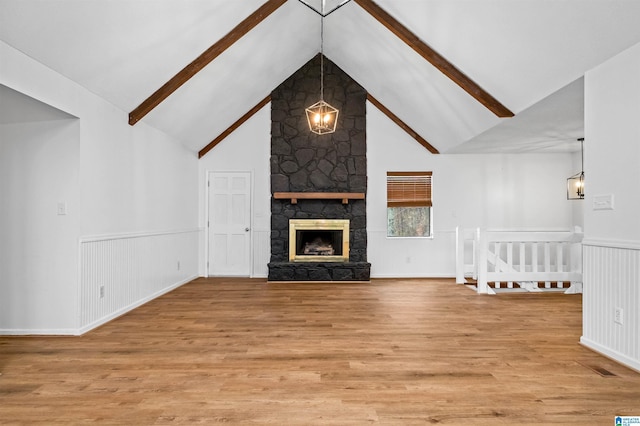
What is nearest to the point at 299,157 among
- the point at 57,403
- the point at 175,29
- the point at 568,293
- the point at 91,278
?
the point at 175,29

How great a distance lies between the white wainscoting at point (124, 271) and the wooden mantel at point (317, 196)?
1752mm

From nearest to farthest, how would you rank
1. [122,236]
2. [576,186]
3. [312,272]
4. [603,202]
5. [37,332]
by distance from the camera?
[603,202], [37,332], [122,236], [576,186], [312,272]

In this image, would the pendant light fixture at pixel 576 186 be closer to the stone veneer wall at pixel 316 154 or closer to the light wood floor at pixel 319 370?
the light wood floor at pixel 319 370

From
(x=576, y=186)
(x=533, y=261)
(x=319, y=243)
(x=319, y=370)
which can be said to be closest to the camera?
(x=319, y=370)

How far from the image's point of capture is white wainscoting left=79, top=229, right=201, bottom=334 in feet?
12.1

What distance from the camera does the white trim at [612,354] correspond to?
2.69m

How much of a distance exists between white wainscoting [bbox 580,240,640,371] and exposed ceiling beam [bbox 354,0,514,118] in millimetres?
1980

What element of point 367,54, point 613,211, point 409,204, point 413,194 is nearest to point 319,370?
point 613,211

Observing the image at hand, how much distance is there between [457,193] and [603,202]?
4.08 meters

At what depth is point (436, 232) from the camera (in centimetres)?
704

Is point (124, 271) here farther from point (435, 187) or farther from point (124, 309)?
point (435, 187)

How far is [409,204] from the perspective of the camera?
278 inches

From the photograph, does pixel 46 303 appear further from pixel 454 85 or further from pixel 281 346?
pixel 454 85

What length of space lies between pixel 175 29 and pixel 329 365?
11.1 ft
